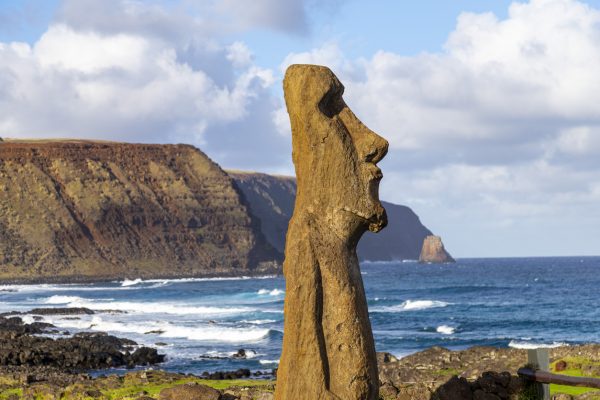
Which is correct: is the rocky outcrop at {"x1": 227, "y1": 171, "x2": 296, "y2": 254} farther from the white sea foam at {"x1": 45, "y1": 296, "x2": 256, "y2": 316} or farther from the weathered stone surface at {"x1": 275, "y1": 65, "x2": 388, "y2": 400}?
the weathered stone surface at {"x1": 275, "y1": 65, "x2": 388, "y2": 400}

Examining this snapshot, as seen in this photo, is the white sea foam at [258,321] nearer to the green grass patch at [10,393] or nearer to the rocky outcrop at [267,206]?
the green grass patch at [10,393]

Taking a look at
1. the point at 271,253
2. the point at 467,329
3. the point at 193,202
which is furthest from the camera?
the point at 271,253

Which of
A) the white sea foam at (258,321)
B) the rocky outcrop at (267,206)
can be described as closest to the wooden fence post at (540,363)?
the white sea foam at (258,321)

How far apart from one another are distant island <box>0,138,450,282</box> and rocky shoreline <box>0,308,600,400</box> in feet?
252

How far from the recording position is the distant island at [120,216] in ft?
380

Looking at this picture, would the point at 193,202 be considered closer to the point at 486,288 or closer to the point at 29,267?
the point at 29,267

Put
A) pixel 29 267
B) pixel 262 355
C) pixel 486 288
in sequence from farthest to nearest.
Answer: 1. pixel 29 267
2. pixel 486 288
3. pixel 262 355

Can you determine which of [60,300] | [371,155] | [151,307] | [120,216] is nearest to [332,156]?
[371,155]

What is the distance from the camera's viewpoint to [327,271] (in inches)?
302

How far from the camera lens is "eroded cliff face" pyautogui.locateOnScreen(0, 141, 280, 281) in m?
116

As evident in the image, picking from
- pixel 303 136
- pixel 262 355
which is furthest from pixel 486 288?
pixel 303 136

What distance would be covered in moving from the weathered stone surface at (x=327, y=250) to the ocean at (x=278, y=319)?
2326 cm

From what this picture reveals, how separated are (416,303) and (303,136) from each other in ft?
191

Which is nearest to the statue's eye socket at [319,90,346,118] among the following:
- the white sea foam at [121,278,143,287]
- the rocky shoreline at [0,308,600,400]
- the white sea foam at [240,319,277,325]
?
the rocky shoreline at [0,308,600,400]
